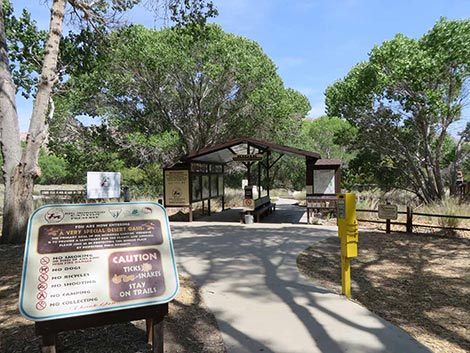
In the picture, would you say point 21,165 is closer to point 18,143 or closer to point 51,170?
point 18,143

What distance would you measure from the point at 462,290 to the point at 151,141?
18.3 metres

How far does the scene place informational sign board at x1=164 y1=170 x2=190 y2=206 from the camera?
47.8ft

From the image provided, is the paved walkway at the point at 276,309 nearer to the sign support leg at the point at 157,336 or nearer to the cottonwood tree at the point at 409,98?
the sign support leg at the point at 157,336

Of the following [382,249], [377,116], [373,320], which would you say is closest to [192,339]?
[373,320]

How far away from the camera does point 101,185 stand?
50.4 feet

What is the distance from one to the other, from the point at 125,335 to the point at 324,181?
11.6 metres

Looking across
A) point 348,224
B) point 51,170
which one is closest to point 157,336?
point 348,224

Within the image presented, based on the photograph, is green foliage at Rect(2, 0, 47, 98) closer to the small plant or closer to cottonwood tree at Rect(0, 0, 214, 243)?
cottonwood tree at Rect(0, 0, 214, 243)

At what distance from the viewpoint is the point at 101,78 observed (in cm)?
2167

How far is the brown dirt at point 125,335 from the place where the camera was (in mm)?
3439

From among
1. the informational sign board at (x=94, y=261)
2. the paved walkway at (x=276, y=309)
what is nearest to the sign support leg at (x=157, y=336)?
the informational sign board at (x=94, y=261)

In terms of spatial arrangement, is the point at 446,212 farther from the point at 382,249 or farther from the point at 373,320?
the point at 373,320

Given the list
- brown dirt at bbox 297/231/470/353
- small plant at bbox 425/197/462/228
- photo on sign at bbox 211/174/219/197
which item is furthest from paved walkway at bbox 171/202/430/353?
photo on sign at bbox 211/174/219/197

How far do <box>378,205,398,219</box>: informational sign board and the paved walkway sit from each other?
341 cm
